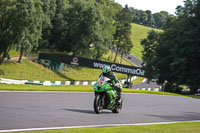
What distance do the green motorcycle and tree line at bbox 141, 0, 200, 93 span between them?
1433 inches

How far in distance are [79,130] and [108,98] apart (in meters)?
4.25

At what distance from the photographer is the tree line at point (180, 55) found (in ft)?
161

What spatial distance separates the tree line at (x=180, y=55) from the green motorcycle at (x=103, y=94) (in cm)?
3640

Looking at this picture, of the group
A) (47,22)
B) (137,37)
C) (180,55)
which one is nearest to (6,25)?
(47,22)

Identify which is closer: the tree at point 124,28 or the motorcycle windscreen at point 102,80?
the motorcycle windscreen at point 102,80

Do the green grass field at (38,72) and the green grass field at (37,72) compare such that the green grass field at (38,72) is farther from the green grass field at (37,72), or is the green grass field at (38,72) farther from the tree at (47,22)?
the tree at (47,22)

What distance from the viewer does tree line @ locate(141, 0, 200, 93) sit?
4903 cm

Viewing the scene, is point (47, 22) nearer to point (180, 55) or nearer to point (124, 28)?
point (180, 55)

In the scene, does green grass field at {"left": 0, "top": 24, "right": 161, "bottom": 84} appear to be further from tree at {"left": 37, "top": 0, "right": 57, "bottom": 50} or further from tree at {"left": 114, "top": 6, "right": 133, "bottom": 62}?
tree at {"left": 114, "top": 6, "right": 133, "bottom": 62}

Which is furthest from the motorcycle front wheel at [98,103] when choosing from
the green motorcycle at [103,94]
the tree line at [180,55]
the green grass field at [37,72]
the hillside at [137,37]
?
the hillside at [137,37]

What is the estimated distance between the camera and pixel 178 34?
5175 centimetres

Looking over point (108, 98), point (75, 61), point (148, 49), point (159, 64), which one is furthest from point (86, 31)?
point (108, 98)

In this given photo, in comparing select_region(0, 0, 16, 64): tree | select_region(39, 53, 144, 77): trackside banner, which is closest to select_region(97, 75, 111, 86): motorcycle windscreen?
select_region(39, 53, 144, 77): trackside banner

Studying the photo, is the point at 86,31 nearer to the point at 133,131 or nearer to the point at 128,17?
the point at 128,17
